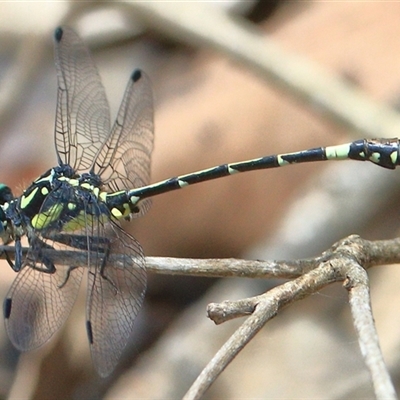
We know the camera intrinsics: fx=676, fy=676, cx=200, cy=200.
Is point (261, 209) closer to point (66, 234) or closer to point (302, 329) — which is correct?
point (302, 329)

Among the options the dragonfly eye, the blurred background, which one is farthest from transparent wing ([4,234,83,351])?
the blurred background

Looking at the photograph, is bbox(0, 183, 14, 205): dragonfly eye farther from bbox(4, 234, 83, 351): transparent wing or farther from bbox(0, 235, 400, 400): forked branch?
bbox(0, 235, 400, 400): forked branch

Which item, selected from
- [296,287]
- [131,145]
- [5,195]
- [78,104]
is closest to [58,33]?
[78,104]

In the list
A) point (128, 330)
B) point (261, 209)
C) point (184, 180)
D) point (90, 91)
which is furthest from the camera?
point (261, 209)

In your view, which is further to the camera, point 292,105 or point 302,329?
point 292,105

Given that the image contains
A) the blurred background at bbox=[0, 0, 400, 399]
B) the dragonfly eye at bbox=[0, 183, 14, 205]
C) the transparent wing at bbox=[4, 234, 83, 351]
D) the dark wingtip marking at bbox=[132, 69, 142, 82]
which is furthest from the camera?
the blurred background at bbox=[0, 0, 400, 399]

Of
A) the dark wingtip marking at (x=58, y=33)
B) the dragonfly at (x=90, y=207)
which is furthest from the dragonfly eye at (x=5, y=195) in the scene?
the dark wingtip marking at (x=58, y=33)

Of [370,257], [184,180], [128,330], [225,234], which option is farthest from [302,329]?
[370,257]
